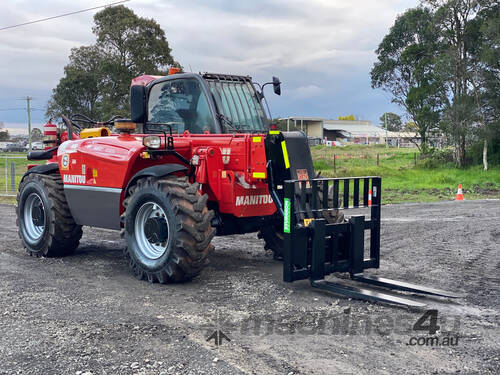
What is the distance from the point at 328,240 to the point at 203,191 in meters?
1.85

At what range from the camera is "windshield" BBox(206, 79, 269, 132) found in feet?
25.7

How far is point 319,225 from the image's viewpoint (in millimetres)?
6516

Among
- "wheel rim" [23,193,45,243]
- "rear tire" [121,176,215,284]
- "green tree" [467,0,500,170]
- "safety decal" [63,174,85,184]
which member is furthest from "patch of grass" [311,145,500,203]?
"rear tire" [121,176,215,284]

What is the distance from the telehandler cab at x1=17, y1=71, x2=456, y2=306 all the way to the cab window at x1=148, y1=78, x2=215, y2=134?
0.02 m

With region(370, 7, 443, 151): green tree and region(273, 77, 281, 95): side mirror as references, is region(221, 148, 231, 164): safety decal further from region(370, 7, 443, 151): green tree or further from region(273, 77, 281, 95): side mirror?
region(370, 7, 443, 151): green tree

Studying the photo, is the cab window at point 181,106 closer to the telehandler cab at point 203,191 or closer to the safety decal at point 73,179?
the telehandler cab at point 203,191

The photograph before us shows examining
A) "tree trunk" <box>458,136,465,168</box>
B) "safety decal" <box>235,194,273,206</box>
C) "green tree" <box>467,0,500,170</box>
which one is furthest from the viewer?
"tree trunk" <box>458,136,465,168</box>

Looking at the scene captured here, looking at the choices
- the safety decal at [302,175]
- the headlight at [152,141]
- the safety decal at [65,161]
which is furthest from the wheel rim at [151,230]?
the safety decal at [65,161]

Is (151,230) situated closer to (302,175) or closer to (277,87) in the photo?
(302,175)

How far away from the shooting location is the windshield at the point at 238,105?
7.84 meters

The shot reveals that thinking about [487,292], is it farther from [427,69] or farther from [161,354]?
[427,69]

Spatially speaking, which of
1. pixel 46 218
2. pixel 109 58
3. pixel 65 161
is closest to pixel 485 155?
pixel 109 58

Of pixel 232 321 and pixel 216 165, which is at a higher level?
pixel 216 165

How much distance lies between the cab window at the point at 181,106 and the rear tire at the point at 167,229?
1.05 metres
